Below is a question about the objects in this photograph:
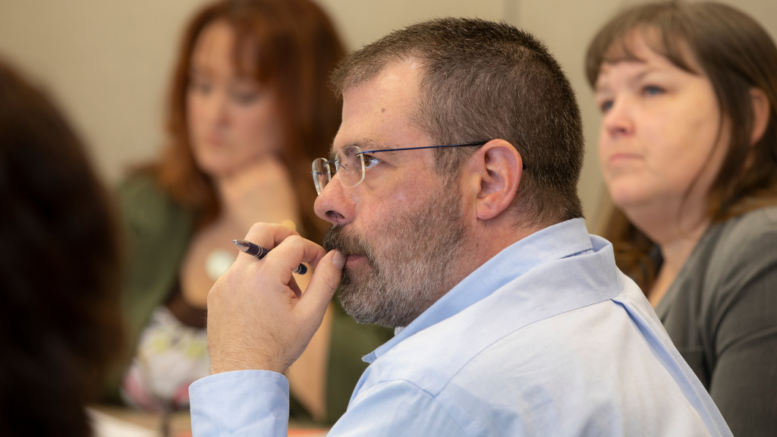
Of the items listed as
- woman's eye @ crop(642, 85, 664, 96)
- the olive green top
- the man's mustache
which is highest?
woman's eye @ crop(642, 85, 664, 96)

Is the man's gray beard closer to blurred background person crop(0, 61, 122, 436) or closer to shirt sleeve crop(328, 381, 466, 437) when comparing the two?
shirt sleeve crop(328, 381, 466, 437)

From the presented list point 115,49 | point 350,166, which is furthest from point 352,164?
point 115,49

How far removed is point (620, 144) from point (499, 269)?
0.79 m

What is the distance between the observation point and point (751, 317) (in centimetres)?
130

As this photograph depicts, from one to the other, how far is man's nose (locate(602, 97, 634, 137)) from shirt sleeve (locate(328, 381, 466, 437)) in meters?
1.01

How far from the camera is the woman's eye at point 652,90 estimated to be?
1535 millimetres

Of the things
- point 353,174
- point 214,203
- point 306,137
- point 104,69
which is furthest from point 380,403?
point 104,69

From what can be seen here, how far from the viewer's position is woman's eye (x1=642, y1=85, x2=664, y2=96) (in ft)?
5.04

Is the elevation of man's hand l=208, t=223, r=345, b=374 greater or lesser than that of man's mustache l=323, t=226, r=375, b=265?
lesser

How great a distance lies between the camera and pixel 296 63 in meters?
2.21

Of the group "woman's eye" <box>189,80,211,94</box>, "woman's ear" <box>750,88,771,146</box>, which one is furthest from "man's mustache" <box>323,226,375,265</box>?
"woman's eye" <box>189,80,211,94</box>

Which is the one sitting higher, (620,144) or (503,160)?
(503,160)

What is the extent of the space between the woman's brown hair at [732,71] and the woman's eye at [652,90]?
63 mm

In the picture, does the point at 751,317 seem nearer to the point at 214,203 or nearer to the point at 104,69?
the point at 214,203
